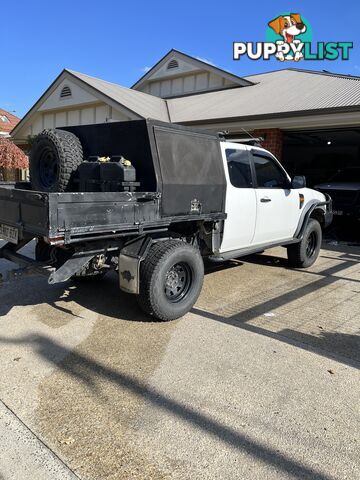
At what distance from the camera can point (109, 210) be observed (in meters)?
3.92

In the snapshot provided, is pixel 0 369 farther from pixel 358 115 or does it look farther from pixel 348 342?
pixel 358 115

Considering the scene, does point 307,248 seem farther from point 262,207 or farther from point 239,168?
point 239,168

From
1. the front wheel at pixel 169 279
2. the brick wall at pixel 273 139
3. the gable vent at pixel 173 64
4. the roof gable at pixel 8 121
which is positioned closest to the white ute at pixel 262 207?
the front wheel at pixel 169 279

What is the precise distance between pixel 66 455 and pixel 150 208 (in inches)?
96.1

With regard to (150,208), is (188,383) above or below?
below

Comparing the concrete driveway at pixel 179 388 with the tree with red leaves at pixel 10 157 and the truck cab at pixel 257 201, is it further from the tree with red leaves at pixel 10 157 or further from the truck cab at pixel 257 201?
the tree with red leaves at pixel 10 157

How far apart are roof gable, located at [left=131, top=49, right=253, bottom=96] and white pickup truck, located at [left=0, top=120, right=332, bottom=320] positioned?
34.4 ft

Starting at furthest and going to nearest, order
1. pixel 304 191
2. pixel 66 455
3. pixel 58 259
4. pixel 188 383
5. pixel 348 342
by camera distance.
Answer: pixel 304 191, pixel 58 259, pixel 348 342, pixel 188 383, pixel 66 455

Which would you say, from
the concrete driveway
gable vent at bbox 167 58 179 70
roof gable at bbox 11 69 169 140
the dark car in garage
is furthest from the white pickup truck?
gable vent at bbox 167 58 179 70

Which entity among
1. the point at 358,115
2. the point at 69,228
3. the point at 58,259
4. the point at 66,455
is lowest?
the point at 66,455

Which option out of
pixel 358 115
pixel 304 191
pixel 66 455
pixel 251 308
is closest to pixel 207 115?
pixel 358 115

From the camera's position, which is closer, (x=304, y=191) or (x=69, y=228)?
Result: (x=69, y=228)

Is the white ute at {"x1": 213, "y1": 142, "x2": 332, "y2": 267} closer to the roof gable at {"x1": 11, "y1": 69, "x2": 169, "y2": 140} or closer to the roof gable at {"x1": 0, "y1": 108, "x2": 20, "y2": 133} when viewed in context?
the roof gable at {"x1": 11, "y1": 69, "x2": 169, "y2": 140}

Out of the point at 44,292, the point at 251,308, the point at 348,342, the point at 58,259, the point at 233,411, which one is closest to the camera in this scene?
the point at 233,411
